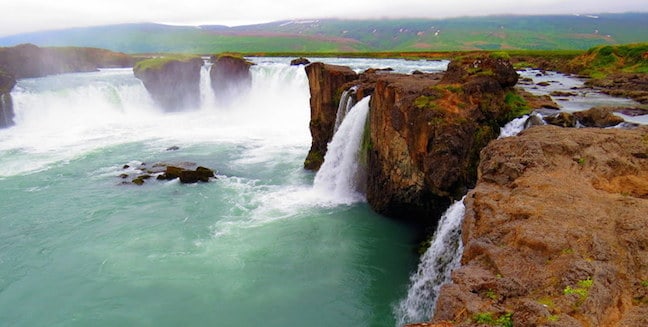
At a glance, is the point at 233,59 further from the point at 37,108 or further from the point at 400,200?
the point at 400,200

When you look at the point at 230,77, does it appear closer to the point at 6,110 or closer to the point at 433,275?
the point at 6,110

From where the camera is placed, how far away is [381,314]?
42.0ft

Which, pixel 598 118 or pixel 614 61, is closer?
→ pixel 598 118

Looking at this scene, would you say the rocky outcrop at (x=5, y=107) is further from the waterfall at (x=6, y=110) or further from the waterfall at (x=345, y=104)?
the waterfall at (x=345, y=104)

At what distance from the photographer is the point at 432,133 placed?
1545 cm

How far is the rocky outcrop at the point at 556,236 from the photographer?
19.5 ft

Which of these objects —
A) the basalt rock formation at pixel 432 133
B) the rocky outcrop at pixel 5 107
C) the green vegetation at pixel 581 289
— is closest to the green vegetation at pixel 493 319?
the green vegetation at pixel 581 289

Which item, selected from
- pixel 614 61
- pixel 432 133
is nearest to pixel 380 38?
pixel 614 61

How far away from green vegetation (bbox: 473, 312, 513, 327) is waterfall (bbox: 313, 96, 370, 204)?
594 inches

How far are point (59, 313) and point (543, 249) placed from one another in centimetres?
1348

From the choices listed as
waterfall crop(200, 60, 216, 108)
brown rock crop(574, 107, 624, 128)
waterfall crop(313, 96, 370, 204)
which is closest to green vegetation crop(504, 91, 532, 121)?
brown rock crop(574, 107, 624, 128)

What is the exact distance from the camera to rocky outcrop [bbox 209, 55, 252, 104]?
4831cm

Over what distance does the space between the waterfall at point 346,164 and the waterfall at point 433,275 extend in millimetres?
8318

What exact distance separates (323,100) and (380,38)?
157937mm
